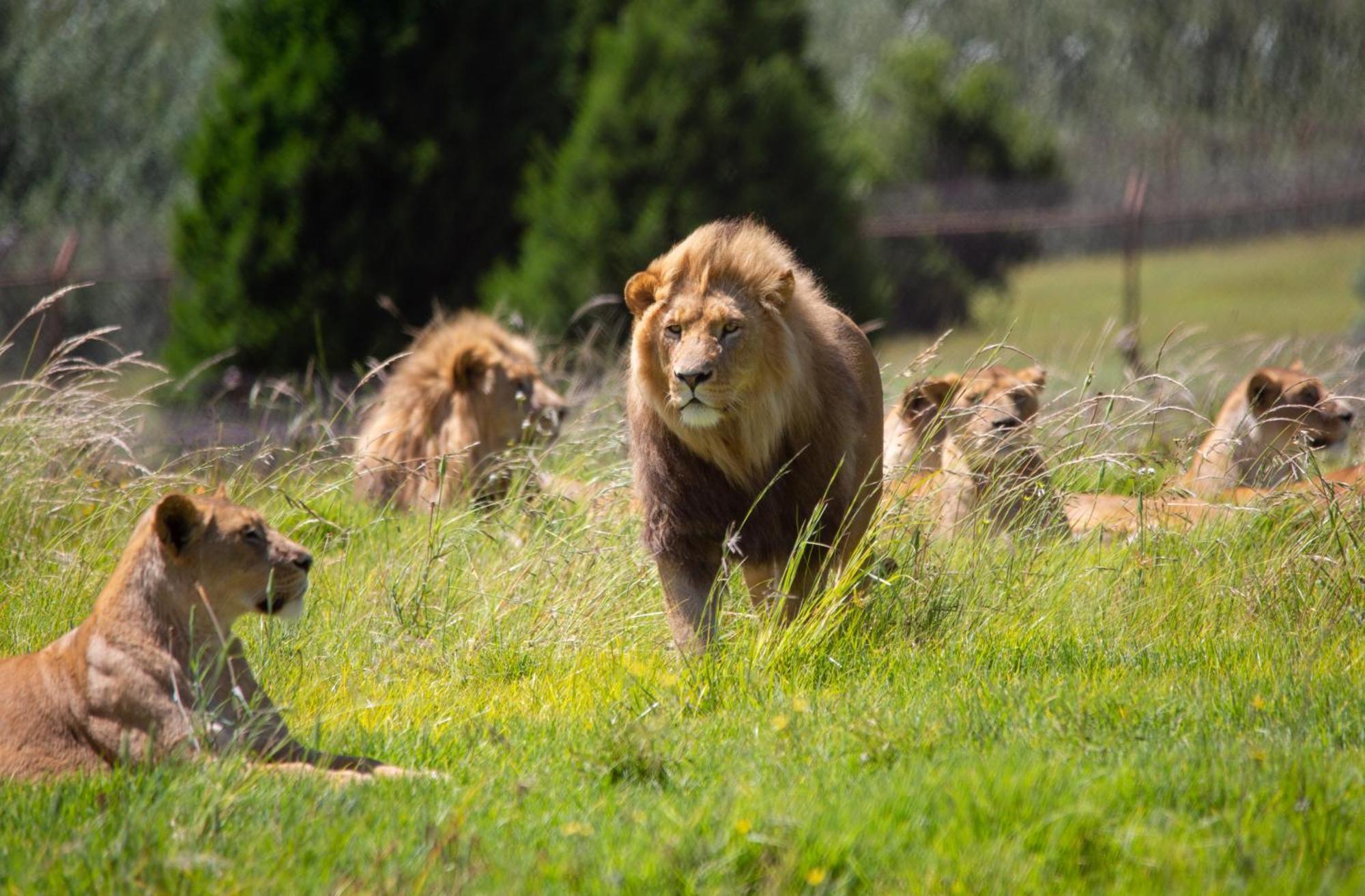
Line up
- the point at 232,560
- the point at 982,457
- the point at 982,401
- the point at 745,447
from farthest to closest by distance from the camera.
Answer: the point at 982,401 → the point at 982,457 → the point at 745,447 → the point at 232,560

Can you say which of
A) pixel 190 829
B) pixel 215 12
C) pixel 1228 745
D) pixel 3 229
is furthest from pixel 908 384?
pixel 3 229

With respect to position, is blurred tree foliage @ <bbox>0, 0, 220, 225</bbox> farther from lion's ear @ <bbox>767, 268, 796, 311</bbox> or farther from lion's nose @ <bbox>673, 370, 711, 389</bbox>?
lion's nose @ <bbox>673, 370, 711, 389</bbox>

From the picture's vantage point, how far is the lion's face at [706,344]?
5414 millimetres

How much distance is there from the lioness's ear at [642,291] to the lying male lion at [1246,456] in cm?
200

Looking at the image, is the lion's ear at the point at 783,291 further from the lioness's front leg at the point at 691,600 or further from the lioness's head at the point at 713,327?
the lioness's front leg at the point at 691,600

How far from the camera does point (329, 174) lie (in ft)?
47.3

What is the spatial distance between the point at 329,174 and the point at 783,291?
31.8 feet

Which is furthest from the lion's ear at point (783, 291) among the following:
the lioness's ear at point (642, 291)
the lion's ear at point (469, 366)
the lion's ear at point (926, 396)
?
the lion's ear at point (469, 366)

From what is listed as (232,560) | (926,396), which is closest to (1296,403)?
(926,396)

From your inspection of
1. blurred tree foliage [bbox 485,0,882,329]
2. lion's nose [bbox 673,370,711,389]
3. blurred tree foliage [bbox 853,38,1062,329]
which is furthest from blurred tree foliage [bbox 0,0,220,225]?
lion's nose [bbox 673,370,711,389]

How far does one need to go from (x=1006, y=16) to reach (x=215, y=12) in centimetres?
3710

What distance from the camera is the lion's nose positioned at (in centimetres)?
533

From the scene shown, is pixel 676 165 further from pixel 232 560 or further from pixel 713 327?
pixel 232 560

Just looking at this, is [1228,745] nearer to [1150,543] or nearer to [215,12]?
[1150,543]
